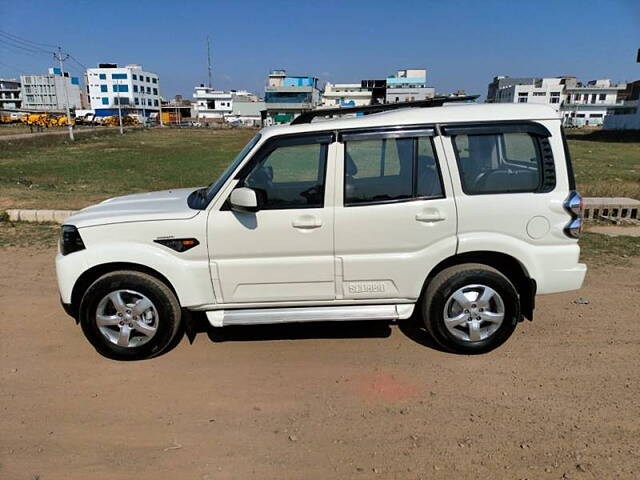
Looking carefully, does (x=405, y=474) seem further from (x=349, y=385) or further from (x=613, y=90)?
(x=613, y=90)

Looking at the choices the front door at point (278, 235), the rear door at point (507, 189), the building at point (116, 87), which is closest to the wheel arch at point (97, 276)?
the front door at point (278, 235)

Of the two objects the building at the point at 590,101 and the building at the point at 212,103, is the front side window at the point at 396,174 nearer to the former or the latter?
the building at the point at 590,101

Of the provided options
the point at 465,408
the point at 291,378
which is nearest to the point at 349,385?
the point at 291,378

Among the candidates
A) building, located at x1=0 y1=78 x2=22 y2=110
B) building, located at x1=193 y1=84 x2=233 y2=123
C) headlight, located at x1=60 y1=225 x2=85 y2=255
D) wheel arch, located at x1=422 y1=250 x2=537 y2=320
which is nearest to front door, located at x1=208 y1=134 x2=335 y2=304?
wheel arch, located at x1=422 y1=250 x2=537 y2=320

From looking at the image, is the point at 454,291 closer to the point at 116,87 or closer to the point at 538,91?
the point at 538,91

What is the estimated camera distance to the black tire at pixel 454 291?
373 cm

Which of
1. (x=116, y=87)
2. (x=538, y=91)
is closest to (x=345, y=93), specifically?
(x=538, y=91)

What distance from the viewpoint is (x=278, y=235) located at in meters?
3.64

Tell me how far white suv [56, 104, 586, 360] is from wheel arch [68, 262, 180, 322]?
1cm

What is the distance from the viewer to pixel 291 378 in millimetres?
3580

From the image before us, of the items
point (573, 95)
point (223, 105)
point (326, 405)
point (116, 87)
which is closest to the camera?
point (326, 405)

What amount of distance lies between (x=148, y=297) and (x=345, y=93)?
127 m

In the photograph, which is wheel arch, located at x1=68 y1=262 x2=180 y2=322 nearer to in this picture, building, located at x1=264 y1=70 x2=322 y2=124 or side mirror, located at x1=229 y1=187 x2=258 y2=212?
side mirror, located at x1=229 y1=187 x2=258 y2=212

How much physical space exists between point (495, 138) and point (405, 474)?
257cm
